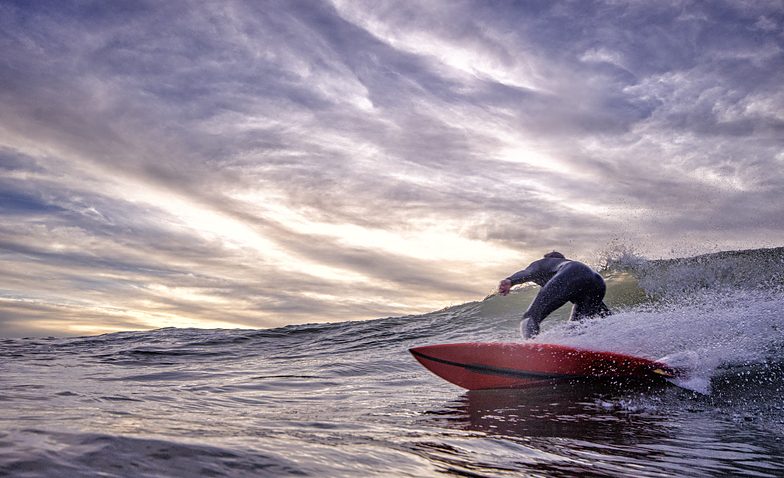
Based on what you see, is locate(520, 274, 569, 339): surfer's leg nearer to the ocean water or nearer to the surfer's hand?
the ocean water

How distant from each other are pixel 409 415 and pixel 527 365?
2046 mm

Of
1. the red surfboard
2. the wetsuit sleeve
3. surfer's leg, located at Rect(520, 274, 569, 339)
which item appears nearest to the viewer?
the red surfboard

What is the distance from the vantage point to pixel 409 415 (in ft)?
10.7

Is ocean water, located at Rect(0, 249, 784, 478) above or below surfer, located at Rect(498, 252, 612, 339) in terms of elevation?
below

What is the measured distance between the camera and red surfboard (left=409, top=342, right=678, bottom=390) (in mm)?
A: 4719

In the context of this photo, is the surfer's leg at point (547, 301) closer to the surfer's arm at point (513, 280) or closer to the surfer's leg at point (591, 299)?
the surfer's leg at point (591, 299)

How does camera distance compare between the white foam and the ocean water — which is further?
the white foam

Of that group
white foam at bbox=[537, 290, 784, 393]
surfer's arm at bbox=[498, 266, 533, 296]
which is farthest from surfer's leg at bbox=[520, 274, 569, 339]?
surfer's arm at bbox=[498, 266, 533, 296]

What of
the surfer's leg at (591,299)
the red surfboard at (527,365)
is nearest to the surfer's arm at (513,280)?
the surfer's leg at (591,299)

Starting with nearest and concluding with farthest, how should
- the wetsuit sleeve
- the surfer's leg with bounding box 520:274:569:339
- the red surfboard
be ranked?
the red surfboard < the surfer's leg with bounding box 520:274:569:339 < the wetsuit sleeve

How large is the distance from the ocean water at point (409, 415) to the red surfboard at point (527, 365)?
0.15 metres

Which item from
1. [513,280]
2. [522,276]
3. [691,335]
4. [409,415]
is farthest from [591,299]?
[409,415]

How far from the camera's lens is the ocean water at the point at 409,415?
1.75 metres

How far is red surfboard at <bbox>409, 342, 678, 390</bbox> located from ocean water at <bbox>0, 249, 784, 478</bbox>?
15 cm
